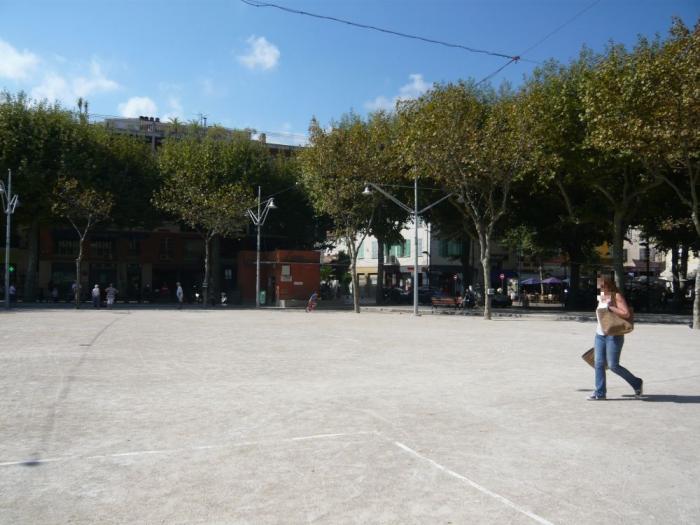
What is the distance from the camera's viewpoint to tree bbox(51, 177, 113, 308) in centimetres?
4016

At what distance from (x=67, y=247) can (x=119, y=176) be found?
1305 centimetres

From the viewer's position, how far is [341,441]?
705 cm

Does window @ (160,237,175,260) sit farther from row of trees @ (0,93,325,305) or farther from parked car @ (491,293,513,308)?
parked car @ (491,293,513,308)

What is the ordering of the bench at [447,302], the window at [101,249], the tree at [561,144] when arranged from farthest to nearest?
the window at [101,249] < the bench at [447,302] < the tree at [561,144]

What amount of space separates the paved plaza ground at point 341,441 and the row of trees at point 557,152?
1394cm

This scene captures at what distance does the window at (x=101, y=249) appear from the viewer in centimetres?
5619

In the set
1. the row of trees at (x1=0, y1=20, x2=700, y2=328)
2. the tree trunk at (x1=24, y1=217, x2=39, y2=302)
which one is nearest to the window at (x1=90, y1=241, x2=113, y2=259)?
the row of trees at (x1=0, y1=20, x2=700, y2=328)

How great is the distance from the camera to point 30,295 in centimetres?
4531

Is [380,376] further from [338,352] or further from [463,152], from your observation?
[463,152]

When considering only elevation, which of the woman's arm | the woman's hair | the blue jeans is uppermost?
the woman's hair

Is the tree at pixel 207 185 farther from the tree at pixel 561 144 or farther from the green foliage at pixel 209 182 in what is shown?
the tree at pixel 561 144

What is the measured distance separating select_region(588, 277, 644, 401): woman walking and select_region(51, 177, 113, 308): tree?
119 feet

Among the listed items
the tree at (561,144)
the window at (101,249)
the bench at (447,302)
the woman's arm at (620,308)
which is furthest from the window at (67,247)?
the woman's arm at (620,308)

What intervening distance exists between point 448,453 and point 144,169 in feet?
147
